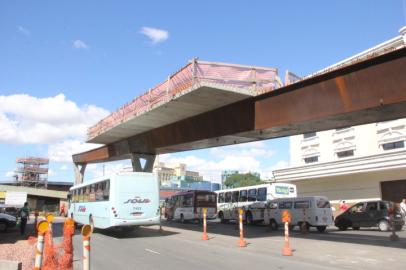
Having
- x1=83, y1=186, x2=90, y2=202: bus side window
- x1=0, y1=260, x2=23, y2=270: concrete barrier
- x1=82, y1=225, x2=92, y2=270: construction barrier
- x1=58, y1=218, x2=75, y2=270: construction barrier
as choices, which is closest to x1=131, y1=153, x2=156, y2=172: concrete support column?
x1=83, y1=186, x2=90, y2=202: bus side window

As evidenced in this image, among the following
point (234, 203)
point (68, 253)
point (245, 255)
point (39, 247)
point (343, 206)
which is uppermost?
point (234, 203)

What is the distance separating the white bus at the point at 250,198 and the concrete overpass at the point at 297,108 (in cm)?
812

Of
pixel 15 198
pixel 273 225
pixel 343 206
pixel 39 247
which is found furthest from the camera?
pixel 15 198

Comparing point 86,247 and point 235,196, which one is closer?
point 86,247

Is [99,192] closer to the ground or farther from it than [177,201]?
farther from it

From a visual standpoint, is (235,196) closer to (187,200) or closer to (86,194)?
(187,200)

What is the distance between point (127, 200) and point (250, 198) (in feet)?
46.1

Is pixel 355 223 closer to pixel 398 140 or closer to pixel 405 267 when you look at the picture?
pixel 398 140

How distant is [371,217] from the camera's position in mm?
24500

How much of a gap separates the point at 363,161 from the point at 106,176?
70.6 feet

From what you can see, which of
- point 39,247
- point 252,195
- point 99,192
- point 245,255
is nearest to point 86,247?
point 39,247

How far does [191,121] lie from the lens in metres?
22.0

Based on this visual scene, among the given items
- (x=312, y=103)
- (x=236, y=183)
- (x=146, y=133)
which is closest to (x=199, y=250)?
(x=312, y=103)

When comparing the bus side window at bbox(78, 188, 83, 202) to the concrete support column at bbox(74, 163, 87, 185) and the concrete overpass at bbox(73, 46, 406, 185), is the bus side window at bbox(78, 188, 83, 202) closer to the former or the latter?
the concrete overpass at bbox(73, 46, 406, 185)
